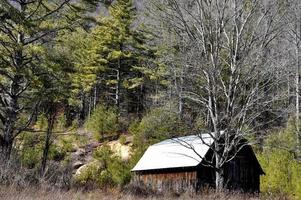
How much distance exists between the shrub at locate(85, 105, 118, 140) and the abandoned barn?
8.88 meters

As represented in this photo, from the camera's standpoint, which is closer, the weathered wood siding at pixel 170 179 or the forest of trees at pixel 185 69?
the forest of trees at pixel 185 69

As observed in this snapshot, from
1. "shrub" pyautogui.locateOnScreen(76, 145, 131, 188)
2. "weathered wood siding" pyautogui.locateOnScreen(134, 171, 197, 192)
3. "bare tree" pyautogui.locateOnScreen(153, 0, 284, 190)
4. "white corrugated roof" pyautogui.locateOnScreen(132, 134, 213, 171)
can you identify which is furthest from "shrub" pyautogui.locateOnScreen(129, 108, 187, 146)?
"bare tree" pyautogui.locateOnScreen(153, 0, 284, 190)

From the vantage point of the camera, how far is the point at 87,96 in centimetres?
4931

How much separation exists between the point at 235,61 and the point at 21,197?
440 inches

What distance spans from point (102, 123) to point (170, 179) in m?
12.1

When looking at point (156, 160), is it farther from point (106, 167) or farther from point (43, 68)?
point (43, 68)

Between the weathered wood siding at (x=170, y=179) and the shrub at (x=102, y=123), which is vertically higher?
the shrub at (x=102, y=123)

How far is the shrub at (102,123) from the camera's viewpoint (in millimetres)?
35281

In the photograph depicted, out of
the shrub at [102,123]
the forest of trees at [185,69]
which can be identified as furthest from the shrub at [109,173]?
the shrub at [102,123]

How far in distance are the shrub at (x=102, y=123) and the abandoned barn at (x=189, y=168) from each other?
8880 mm

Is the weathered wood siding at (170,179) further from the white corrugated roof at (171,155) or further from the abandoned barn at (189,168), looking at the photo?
the white corrugated roof at (171,155)

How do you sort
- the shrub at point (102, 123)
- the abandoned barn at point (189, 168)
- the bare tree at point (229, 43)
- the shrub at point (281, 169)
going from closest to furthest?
the bare tree at point (229, 43), the shrub at point (281, 169), the abandoned barn at point (189, 168), the shrub at point (102, 123)

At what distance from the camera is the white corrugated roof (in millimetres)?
23984

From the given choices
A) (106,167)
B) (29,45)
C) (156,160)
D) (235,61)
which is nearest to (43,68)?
(29,45)
